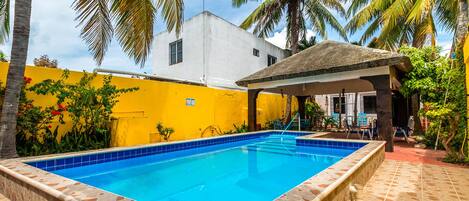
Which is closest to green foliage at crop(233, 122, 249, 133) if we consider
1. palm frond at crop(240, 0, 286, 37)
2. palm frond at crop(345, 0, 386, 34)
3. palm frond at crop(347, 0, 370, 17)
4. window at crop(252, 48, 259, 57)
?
window at crop(252, 48, 259, 57)

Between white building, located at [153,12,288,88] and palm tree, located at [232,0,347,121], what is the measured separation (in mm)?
1148

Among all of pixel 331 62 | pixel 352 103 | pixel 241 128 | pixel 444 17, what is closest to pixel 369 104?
pixel 352 103

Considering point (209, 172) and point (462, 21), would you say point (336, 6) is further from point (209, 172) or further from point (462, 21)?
point (209, 172)

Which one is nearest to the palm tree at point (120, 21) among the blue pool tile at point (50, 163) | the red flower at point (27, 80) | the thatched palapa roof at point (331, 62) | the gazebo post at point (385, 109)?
the red flower at point (27, 80)

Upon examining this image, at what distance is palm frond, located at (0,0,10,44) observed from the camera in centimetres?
680

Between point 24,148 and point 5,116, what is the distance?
140 centimetres

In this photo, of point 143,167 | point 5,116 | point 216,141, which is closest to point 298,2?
point 216,141

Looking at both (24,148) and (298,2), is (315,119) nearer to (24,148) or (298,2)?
(298,2)

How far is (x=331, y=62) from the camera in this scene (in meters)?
10.1

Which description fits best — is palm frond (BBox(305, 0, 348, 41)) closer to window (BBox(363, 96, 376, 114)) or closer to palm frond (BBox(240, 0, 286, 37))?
palm frond (BBox(240, 0, 286, 37))

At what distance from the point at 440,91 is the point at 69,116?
11.7m

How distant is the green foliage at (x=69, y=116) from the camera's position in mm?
6633

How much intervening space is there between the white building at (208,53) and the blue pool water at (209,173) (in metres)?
7.45

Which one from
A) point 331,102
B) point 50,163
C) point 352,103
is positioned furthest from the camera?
point 331,102
